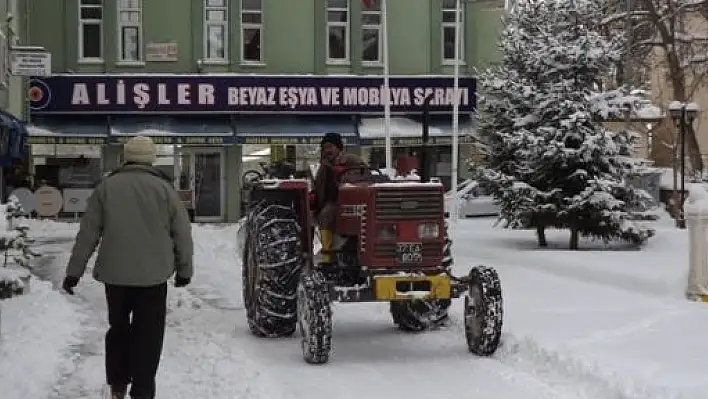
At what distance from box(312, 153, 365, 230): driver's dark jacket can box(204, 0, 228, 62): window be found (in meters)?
22.6

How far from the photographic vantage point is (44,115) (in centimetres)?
3116

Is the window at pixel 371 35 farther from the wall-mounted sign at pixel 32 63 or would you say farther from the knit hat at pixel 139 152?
the knit hat at pixel 139 152

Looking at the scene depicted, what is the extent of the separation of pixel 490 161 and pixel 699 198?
9582mm

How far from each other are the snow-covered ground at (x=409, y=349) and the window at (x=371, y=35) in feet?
64.1

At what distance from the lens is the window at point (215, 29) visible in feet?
104

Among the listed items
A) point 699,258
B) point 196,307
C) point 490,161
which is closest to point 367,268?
point 196,307

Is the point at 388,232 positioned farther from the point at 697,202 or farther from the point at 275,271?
the point at 697,202

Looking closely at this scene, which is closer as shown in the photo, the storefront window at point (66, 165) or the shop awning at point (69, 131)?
the shop awning at point (69, 131)

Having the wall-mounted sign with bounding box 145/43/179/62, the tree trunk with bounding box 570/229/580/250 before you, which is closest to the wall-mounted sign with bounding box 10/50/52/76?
the tree trunk with bounding box 570/229/580/250

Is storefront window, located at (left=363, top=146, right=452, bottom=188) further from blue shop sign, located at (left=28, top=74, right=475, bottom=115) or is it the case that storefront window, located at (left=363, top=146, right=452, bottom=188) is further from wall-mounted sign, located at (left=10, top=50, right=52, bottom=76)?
wall-mounted sign, located at (left=10, top=50, right=52, bottom=76)

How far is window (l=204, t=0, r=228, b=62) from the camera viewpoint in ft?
104

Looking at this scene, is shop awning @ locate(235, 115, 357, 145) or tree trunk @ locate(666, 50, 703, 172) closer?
shop awning @ locate(235, 115, 357, 145)

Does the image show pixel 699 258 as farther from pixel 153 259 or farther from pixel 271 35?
pixel 271 35

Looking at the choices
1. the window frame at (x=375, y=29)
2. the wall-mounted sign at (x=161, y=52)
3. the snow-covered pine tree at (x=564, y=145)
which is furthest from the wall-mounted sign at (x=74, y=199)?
the snow-covered pine tree at (x=564, y=145)
